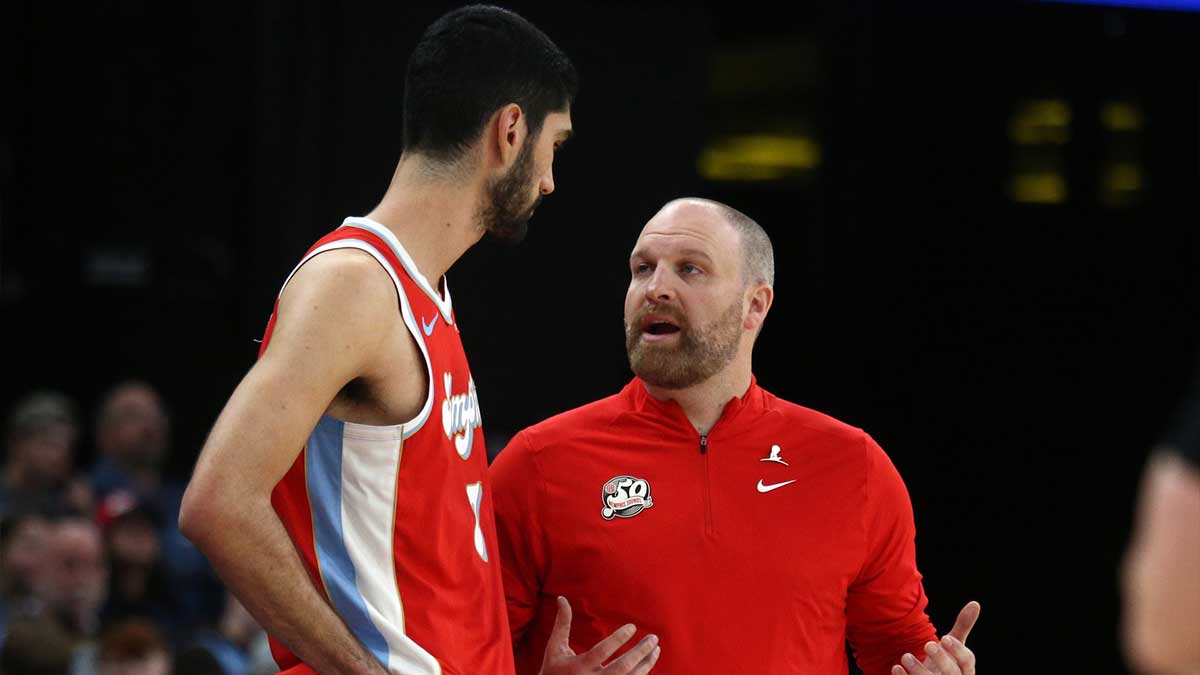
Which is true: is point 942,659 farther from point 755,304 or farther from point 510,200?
point 510,200

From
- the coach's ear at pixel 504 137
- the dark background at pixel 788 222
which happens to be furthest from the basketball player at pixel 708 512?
the dark background at pixel 788 222

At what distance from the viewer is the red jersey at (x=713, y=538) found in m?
2.93

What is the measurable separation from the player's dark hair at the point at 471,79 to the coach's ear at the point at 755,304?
0.86 m

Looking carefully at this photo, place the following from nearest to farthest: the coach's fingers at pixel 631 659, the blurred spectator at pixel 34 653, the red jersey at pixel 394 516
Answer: the red jersey at pixel 394 516 < the coach's fingers at pixel 631 659 < the blurred spectator at pixel 34 653

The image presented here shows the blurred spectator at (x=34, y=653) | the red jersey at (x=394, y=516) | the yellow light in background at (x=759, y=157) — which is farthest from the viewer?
the yellow light in background at (x=759, y=157)

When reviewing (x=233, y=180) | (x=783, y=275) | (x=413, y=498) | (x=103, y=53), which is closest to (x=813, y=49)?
(x=783, y=275)

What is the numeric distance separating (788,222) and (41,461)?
115 inches

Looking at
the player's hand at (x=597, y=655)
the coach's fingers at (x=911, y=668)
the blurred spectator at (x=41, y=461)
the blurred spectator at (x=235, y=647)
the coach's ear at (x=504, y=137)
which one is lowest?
the blurred spectator at (x=235, y=647)

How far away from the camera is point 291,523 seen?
90.9 inches

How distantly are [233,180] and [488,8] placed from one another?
10.3 ft

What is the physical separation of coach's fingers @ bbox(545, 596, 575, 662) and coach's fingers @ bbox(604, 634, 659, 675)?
0.09 metres

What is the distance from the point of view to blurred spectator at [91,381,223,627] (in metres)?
5.34

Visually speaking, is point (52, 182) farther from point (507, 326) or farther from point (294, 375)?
point (294, 375)

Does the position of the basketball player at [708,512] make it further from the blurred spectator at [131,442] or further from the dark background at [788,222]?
the blurred spectator at [131,442]
